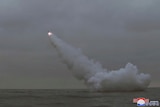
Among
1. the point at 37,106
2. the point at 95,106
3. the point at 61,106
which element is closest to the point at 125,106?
the point at 95,106

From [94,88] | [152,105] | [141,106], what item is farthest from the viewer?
[94,88]

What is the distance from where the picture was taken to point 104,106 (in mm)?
95812

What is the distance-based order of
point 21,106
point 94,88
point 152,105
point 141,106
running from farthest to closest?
point 94,88, point 21,106, point 152,105, point 141,106

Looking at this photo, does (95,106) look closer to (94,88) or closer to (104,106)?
(104,106)

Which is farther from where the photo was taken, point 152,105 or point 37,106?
point 37,106

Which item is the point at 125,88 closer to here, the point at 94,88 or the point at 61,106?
the point at 94,88

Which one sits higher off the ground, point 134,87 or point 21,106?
point 134,87

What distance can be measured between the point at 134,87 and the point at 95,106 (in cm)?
10591

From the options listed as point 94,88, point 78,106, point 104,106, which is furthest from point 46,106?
point 94,88

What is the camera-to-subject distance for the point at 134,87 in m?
197

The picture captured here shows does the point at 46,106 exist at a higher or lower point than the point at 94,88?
lower

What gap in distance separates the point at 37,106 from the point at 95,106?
57.2 ft

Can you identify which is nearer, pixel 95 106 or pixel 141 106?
pixel 141 106

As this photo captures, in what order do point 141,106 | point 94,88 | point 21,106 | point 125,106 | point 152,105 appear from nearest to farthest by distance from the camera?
point 141,106, point 152,105, point 125,106, point 21,106, point 94,88
